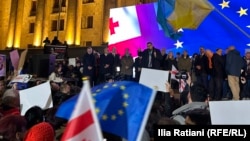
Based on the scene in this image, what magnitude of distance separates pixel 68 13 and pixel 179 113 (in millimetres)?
43920

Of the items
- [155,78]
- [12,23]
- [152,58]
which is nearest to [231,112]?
[155,78]

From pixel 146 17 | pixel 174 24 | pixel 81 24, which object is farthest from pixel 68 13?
pixel 174 24

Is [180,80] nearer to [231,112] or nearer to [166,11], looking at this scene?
[166,11]

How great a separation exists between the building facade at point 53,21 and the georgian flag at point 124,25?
916 inches

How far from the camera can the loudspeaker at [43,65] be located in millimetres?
17097

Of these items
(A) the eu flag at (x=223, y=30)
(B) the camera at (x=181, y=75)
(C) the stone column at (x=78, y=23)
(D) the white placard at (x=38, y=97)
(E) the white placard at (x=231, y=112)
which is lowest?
(D) the white placard at (x=38, y=97)

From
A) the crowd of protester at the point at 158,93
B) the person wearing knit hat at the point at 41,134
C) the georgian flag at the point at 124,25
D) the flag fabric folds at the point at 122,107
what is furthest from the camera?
the georgian flag at the point at 124,25

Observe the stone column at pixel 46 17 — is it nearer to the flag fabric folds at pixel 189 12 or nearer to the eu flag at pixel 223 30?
the eu flag at pixel 223 30

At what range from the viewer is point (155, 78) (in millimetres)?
10453

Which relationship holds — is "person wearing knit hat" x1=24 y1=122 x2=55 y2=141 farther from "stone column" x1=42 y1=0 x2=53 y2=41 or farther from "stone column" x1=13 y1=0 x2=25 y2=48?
"stone column" x1=13 y1=0 x2=25 y2=48

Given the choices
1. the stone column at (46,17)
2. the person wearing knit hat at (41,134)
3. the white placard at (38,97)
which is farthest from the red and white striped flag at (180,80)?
the stone column at (46,17)

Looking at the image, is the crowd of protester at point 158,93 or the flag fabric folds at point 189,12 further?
the flag fabric folds at point 189,12

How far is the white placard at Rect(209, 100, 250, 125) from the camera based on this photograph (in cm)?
425

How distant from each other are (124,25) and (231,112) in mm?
15802
